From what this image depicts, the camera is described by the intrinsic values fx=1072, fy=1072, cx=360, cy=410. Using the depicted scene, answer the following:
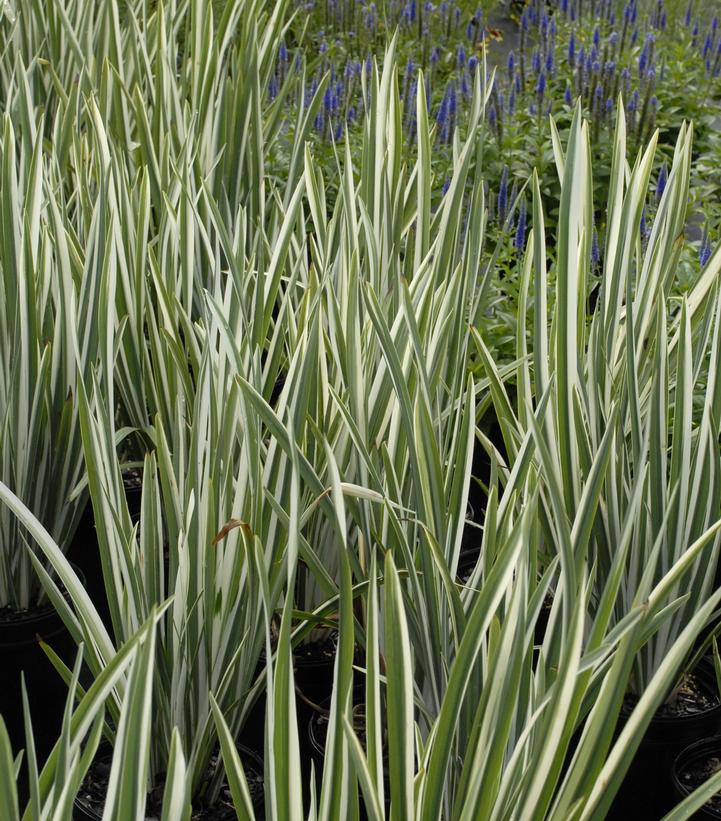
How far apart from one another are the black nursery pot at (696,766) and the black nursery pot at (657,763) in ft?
0.04

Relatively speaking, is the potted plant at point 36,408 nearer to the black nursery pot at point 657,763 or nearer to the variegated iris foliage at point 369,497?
the variegated iris foliage at point 369,497

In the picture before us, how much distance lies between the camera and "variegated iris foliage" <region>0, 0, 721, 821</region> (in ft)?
2.64

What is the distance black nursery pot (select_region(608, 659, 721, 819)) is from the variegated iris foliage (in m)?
0.05

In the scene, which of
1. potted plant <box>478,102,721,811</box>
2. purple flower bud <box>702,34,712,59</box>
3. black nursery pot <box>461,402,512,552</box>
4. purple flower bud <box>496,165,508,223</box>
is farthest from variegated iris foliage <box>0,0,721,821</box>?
purple flower bud <box>702,34,712,59</box>

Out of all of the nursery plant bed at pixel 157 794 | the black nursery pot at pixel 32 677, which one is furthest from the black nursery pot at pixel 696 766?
the black nursery pot at pixel 32 677

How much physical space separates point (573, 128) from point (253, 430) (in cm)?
51

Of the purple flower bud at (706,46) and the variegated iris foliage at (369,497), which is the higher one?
the purple flower bud at (706,46)

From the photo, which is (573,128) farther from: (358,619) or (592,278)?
(592,278)

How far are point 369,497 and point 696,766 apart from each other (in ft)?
1.72

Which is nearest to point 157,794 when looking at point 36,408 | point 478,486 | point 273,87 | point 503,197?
point 36,408

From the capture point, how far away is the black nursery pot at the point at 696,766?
1.20 m

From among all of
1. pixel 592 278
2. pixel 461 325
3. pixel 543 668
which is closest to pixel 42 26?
pixel 592 278

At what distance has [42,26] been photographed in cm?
254

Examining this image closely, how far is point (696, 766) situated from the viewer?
123 cm
